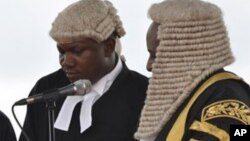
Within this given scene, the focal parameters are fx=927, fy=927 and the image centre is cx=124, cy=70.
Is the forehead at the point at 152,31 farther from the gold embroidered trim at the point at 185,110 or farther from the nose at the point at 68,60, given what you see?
the nose at the point at 68,60

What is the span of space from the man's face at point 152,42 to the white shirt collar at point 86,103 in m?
0.79

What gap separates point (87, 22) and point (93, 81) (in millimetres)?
348

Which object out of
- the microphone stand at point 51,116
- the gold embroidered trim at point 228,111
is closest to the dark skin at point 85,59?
the microphone stand at point 51,116

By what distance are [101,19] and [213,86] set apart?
47.3 inches

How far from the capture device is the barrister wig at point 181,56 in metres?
4.56

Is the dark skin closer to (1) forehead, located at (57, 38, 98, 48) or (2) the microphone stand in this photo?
(1) forehead, located at (57, 38, 98, 48)

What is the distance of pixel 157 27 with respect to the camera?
4.73 meters

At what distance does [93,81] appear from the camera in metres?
5.44

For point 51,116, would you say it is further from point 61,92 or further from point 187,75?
point 187,75

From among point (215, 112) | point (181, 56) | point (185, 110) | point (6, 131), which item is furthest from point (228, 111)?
point (6, 131)

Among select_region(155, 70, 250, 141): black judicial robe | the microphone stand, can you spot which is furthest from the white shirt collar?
select_region(155, 70, 250, 141): black judicial robe

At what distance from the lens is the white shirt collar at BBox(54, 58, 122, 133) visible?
550 centimetres

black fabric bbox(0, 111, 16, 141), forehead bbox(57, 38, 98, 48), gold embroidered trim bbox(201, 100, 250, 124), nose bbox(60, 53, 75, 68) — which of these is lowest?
black fabric bbox(0, 111, 16, 141)

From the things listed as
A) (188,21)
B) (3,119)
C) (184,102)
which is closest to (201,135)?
(184,102)
